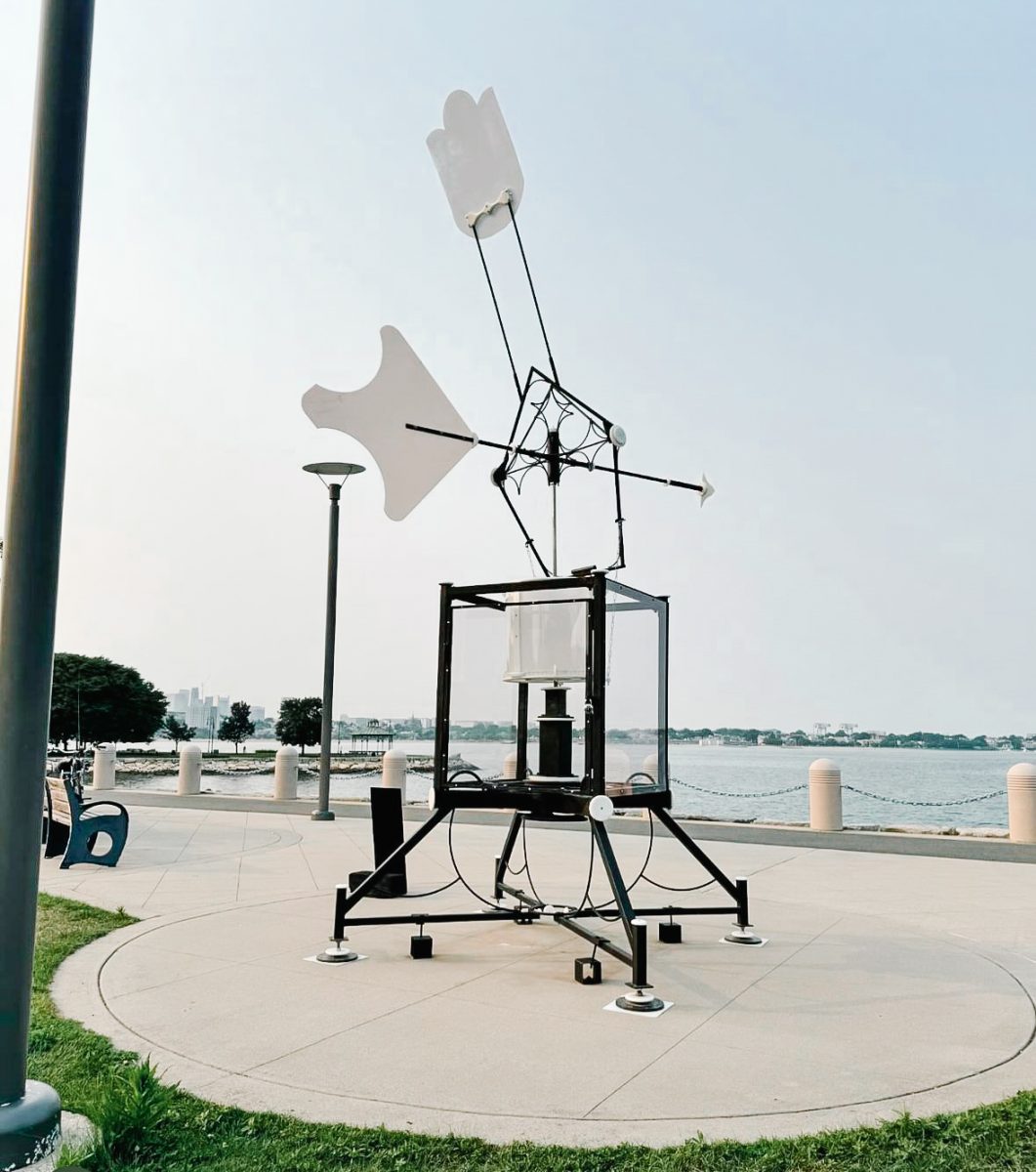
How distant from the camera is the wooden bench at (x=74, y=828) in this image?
10.0 meters

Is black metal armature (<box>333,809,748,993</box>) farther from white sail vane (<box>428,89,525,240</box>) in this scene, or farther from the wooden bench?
the wooden bench

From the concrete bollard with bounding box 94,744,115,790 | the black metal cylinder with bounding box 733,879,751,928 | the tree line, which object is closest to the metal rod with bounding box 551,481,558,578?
the black metal cylinder with bounding box 733,879,751,928

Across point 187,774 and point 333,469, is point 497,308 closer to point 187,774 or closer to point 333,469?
point 333,469

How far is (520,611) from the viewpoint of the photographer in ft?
20.3

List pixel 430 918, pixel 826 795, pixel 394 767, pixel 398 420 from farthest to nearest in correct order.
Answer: pixel 394 767 < pixel 826 795 < pixel 398 420 < pixel 430 918

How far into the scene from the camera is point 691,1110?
3.63 meters

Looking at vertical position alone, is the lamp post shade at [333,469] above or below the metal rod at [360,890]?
above

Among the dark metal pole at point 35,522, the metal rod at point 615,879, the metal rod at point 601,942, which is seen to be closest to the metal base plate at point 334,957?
the metal rod at point 601,942

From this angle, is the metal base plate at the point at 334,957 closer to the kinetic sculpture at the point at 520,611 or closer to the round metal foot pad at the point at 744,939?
the kinetic sculpture at the point at 520,611

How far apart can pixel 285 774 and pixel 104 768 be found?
5.35m

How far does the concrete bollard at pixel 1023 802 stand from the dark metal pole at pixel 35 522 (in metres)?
12.5

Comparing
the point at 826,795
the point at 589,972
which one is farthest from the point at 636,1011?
the point at 826,795

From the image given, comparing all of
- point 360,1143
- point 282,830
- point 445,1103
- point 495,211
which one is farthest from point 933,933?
point 282,830

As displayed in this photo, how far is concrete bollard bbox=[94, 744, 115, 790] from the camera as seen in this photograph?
21.7 metres
